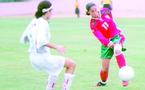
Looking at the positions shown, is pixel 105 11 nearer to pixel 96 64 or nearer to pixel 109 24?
pixel 109 24

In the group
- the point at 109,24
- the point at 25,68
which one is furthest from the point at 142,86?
the point at 25,68

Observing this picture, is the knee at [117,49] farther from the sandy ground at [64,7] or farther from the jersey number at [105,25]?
the sandy ground at [64,7]

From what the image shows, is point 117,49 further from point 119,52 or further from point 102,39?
point 102,39

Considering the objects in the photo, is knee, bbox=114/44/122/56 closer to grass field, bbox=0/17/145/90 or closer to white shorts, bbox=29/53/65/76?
grass field, bbox=0/17/145/90

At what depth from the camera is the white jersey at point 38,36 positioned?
8820mm

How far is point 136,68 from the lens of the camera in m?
13.6

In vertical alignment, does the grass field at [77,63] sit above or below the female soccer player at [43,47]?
below

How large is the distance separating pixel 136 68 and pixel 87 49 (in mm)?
5007

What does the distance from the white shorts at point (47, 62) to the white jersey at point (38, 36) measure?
0.33 ft

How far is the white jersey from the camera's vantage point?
8820mm

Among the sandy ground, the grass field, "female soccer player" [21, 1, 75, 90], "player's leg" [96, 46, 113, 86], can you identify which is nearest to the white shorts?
"female soccer player" [21, 1, 75, 90]

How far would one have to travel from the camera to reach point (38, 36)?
8.84 meters

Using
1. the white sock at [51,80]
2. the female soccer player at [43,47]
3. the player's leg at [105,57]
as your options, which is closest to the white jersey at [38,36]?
the female soccer player at [43,47]

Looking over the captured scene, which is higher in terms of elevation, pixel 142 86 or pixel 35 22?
pixel 35 22
